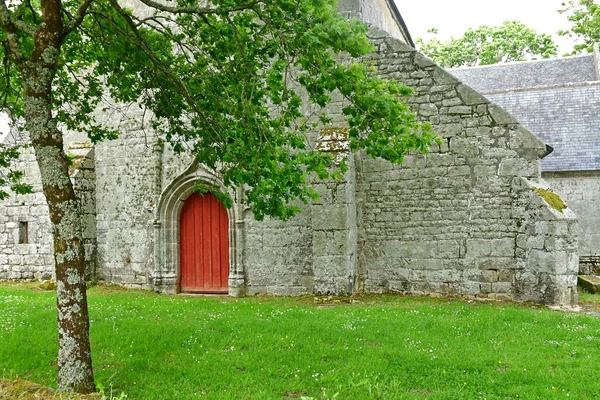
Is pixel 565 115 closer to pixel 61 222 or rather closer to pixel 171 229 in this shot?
pixel 171 229

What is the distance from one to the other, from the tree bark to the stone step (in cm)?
947

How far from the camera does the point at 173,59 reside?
6.08 m

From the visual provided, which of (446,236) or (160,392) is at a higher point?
(446,236)

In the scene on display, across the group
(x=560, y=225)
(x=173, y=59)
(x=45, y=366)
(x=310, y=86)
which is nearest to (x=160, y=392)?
(x=45, y=366)

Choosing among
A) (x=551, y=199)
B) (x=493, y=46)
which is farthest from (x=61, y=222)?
(x=493, y=46)

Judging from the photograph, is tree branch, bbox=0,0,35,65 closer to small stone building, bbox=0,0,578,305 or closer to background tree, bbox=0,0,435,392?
background tree, bbox=0,0,435,392

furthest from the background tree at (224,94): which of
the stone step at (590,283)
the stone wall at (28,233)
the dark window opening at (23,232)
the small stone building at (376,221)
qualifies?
the dark window opening at (23,232)

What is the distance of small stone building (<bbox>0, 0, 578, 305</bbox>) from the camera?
835 centimetres

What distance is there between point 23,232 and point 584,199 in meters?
14.6

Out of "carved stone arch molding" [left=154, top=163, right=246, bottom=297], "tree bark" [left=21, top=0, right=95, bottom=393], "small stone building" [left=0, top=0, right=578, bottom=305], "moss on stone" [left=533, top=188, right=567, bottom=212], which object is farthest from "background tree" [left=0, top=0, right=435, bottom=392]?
"moss on stone" [left=533, top=188, right=567, bottom=212]

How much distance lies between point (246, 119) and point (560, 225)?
5781 mm

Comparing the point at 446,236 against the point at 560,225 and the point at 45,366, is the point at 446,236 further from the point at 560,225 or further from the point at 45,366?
the point at 45,366

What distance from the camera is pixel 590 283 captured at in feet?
31.4

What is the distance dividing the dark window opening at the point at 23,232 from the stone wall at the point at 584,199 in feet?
44.8
